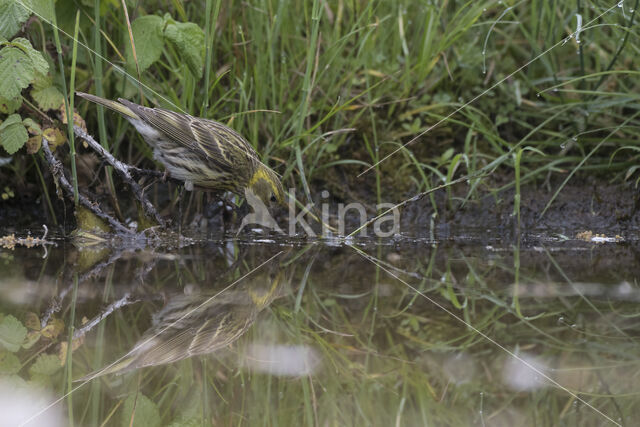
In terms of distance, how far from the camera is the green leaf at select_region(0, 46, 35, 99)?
3176 mm

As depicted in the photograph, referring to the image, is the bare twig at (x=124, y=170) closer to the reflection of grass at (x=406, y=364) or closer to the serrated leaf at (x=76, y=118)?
the serrated leaf at (x=76, y=118)

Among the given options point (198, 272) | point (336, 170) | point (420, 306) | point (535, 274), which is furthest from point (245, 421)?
point (336, 170)

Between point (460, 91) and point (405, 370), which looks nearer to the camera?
point (405, 370)

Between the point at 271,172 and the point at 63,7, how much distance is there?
1.44 meters

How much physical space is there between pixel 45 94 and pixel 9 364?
221 cm

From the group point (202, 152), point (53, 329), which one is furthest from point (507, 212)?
point (53, 329)

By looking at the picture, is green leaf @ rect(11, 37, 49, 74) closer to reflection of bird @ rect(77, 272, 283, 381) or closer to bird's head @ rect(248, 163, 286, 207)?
bird's head @ rect(248, 163, 286, 207)

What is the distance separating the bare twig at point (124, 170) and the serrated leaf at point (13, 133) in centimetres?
27

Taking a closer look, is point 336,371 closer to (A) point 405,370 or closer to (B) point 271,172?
(A) point 405,370

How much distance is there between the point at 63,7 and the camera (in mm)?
3676

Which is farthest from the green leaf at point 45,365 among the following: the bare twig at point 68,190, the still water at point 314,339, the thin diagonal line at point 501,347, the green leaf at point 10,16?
the green leaf at point 10,16

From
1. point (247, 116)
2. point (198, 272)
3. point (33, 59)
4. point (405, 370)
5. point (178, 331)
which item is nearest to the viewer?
point (405, 370)

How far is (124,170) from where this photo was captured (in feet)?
12.1

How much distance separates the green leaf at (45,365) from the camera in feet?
5.56
